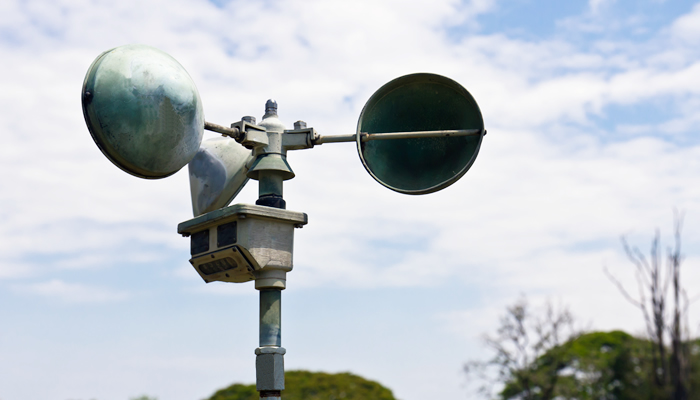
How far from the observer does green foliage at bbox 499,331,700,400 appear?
27430 millimetres

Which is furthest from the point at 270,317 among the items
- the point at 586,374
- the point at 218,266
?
the point at 586,374

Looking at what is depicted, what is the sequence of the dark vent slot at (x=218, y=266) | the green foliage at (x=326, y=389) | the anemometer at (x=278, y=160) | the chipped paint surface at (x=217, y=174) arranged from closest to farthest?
the anemometer at (x=278, y=160) → the dark vent slot at (x=218, y=266) → the chipped paint surface at (x=217, y=174) → the green foliage at (x=326, y=389)

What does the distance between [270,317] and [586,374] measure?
27.0 meters

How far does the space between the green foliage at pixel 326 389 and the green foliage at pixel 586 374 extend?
16.4 ft

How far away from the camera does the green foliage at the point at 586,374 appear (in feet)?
90.0

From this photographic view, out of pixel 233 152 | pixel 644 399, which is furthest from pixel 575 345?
pixel 233 152

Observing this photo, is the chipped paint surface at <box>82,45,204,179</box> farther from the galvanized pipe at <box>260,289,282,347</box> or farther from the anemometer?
the galvanized pipe at <box>260,289,282,347</box>

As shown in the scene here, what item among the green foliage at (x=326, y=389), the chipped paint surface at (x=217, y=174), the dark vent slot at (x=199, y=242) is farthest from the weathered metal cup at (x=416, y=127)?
the green foliage at (x=326, y=389)

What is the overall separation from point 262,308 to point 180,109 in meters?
1.12

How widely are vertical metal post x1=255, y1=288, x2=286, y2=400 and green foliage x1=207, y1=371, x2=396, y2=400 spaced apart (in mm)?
24104

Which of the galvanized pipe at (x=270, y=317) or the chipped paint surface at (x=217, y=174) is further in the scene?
the chipped paint surface at (x=217, y=174)

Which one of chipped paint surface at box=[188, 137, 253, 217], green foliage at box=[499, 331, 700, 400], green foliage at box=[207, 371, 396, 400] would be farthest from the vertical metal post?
green foliage at box=[499, 331, 700, 400]

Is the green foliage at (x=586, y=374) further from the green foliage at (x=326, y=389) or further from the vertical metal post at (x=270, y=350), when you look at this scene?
the vertical metal post at (x=270, y=350)

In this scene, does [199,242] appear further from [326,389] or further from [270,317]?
[326,389]
